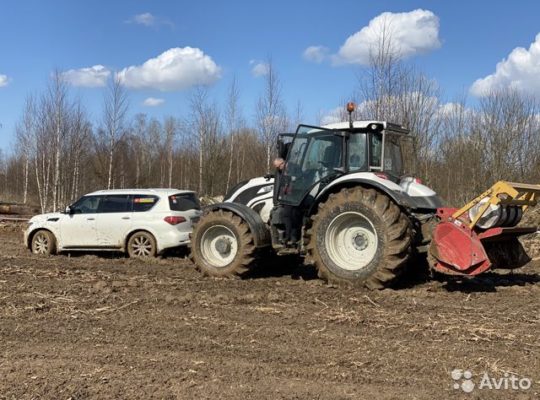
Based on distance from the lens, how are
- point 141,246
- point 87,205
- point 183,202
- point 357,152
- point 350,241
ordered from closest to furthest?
point 350,241 → point 357,152 → point 141,246 → point 183,202 → point 87,205

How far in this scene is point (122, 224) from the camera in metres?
11.8

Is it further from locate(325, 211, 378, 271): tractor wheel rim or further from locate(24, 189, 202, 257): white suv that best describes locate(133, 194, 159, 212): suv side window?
locate(325, 211, 378, 271): tractor wheel rim

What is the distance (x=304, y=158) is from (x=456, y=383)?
5.02m

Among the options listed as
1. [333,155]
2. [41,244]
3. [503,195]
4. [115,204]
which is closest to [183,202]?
[115,204]

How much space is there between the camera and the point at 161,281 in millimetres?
8477

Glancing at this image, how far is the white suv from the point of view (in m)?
11.6

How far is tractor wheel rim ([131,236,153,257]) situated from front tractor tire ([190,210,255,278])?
283 centimetres

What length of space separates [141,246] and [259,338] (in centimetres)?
700

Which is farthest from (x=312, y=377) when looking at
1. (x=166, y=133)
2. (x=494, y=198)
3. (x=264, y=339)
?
(x=166, y=133)

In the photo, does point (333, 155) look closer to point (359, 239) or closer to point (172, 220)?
point (359, 239)

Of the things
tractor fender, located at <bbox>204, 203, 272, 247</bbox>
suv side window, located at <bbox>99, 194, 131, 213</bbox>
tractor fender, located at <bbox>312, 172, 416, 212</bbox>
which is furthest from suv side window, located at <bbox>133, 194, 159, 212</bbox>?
tractor fender, located at <bbox>312, 172, 416, 212</bbox>

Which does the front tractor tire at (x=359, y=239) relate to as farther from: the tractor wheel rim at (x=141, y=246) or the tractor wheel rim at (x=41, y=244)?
the tractor wheel rim at (x=41, y=244)

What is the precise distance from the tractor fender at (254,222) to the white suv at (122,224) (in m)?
2.90

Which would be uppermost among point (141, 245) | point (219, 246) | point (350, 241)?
point (350, 241)
